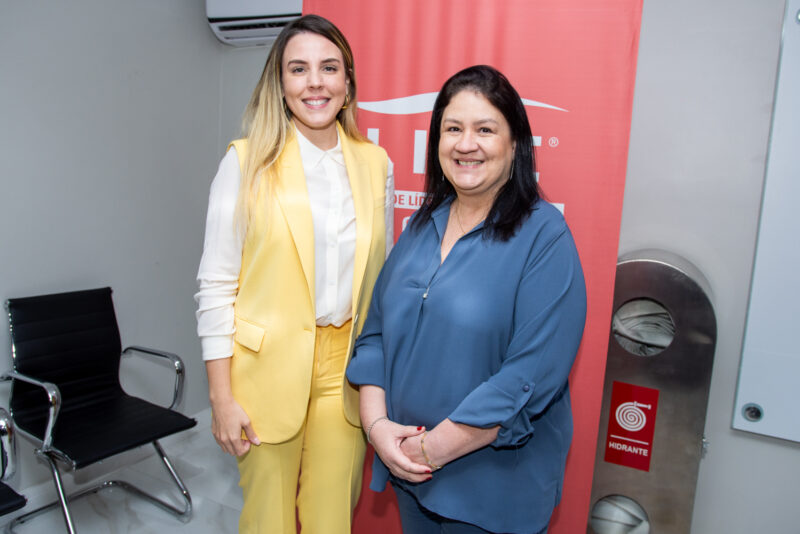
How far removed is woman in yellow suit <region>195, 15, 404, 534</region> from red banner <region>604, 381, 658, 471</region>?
3.49ft

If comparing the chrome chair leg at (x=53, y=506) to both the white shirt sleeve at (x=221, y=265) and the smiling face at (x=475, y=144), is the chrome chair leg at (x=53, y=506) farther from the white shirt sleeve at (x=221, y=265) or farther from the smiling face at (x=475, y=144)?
the smiling face at (x=475, y=144)

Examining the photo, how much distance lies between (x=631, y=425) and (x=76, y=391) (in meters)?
2.61

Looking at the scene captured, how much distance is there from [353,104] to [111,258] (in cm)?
197

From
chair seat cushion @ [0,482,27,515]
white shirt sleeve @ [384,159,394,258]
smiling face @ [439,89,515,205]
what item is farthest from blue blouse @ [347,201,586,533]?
chair seat cushion @ [0,482,27,515]

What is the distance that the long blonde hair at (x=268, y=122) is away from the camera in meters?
1.52

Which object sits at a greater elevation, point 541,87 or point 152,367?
point 541,87

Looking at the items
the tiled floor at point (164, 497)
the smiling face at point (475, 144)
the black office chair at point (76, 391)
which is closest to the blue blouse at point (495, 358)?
the smiling face at point (475, 144)

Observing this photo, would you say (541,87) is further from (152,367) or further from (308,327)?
(152,367)

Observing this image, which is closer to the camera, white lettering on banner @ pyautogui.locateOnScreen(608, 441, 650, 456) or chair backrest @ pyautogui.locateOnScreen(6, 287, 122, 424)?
white lettering on banner @ pyautogui.locateOnScreen(608, 441, 650, 456)

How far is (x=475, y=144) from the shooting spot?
4.57ft

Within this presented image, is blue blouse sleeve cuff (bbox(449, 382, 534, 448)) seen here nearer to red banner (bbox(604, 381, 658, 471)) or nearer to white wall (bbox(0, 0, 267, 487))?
red banner (bbox(604, 381, 658, 471))

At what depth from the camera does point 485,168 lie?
142 cm

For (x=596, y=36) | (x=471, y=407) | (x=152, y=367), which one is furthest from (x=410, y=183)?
(x=152, y=367)

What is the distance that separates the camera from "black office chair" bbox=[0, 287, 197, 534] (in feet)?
7.76
